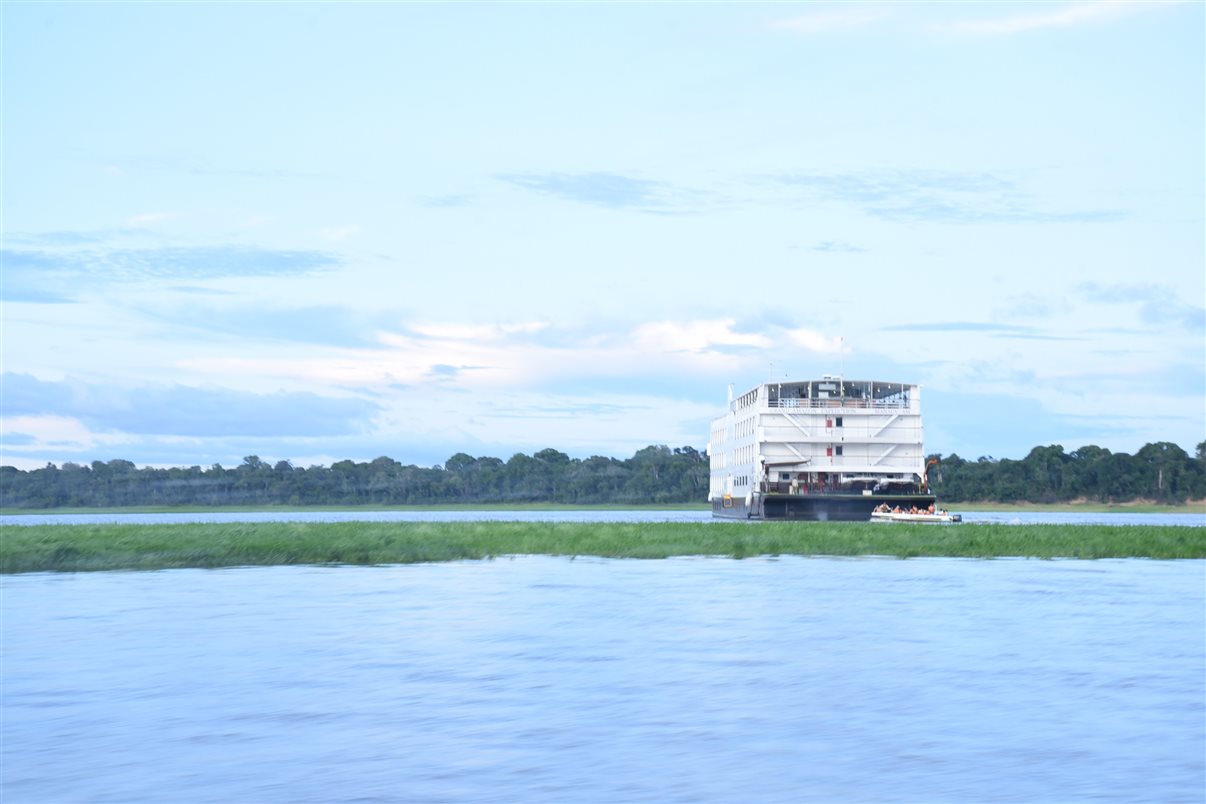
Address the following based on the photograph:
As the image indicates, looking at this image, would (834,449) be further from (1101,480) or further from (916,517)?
(1101,480)

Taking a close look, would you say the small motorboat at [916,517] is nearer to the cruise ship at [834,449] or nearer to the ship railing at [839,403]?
the cruise ship at [834,449]

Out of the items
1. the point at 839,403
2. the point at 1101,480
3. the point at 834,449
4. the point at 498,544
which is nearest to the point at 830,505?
the point at 834,449

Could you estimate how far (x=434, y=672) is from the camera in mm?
22188

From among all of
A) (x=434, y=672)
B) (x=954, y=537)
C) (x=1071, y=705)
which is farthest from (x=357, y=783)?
(x=954, y=537)

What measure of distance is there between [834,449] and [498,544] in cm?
3618

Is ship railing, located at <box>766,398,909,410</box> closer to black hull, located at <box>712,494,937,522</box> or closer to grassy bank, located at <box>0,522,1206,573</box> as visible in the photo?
black hull, located at <box>712,494,937,522</box>

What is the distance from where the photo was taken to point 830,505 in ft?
257

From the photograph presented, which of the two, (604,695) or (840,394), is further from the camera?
(840,394)

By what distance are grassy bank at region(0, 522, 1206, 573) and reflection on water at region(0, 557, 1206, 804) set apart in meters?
8.89

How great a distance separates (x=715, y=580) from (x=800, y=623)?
34.0 feet

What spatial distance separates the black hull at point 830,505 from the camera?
77750mm

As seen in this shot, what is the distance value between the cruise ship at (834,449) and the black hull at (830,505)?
0.20 ft

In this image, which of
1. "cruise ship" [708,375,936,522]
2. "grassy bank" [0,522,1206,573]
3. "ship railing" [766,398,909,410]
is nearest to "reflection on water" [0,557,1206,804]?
"grassy bank" [0,522,1206,573]

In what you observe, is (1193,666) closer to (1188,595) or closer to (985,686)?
(985,686)
